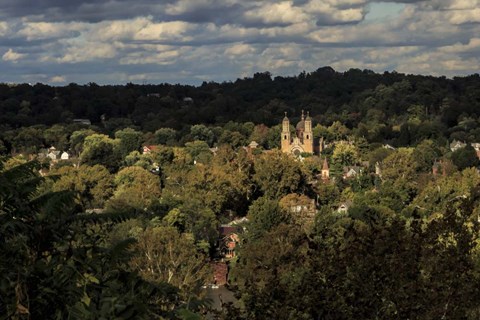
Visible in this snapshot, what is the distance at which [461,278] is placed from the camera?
44.0 ft

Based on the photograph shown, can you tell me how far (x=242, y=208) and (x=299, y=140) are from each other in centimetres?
3572

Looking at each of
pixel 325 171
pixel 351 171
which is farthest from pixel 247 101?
pixel 325 171

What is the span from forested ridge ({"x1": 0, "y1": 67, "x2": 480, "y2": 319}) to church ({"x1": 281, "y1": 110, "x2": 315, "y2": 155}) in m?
2.19

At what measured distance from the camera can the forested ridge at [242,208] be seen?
25.3 feet

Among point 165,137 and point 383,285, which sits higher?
point 383,285

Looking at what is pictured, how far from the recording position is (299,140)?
316 ft

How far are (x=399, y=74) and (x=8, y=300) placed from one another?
183608mm

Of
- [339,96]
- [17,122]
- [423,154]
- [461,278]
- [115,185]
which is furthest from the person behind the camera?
[339,96]

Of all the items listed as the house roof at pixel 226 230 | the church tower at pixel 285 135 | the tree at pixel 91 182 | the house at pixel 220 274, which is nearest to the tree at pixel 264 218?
the house at pixel 220 274

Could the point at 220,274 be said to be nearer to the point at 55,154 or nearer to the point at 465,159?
the point at 465,159

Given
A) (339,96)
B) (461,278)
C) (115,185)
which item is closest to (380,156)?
(115,185)

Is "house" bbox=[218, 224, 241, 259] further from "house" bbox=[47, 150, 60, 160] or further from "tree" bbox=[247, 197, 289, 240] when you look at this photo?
"house" bbox=[47, 150, 60, 160]

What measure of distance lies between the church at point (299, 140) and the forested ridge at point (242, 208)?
219 centimetres

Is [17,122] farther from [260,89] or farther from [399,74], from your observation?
[399,74]
